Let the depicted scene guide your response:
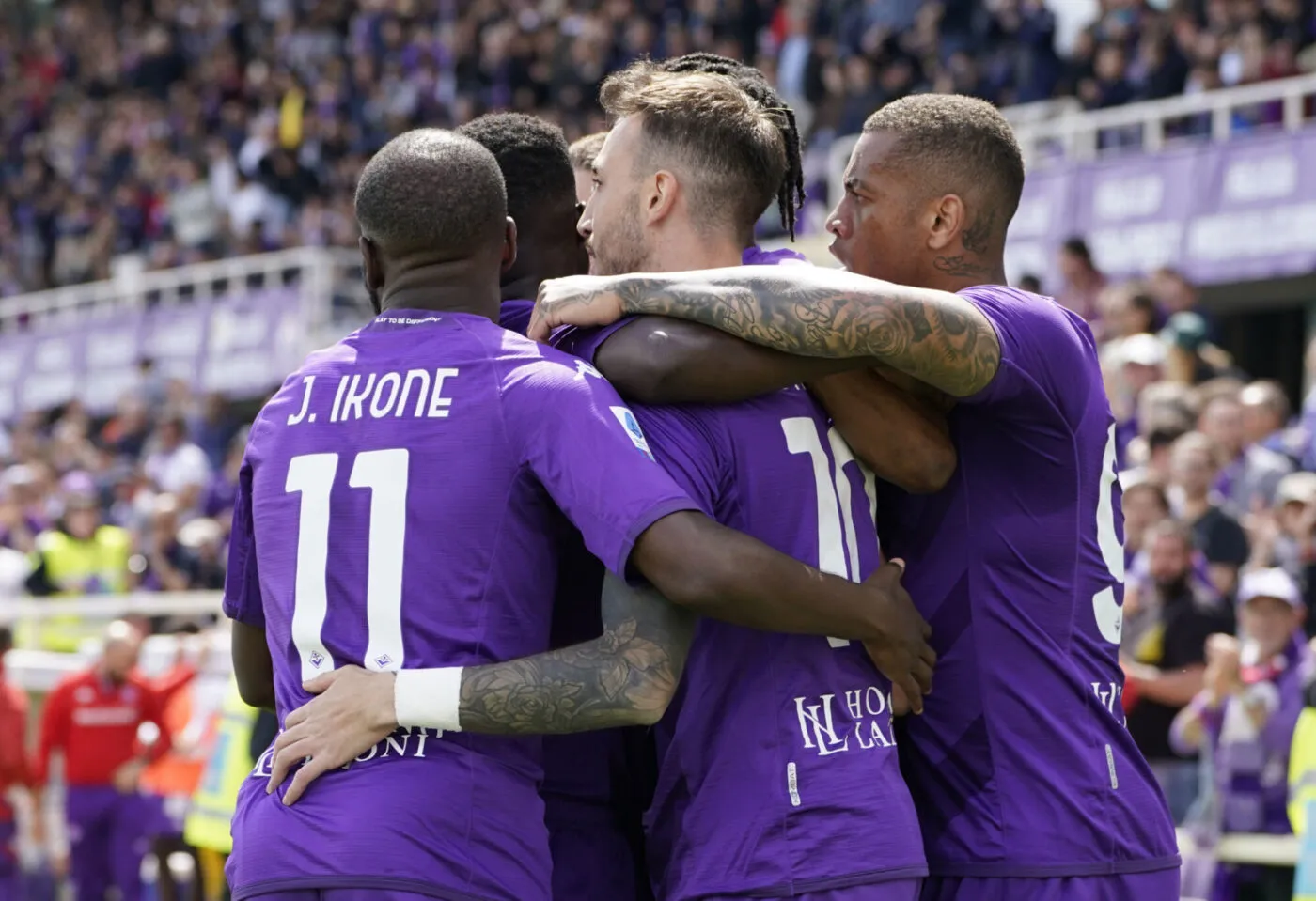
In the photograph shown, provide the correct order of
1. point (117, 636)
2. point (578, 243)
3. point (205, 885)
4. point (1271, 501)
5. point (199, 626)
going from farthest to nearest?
point (199, 626) → point (117, 636) → point (205, 885) → point (1271, 501) → point (578, 243)

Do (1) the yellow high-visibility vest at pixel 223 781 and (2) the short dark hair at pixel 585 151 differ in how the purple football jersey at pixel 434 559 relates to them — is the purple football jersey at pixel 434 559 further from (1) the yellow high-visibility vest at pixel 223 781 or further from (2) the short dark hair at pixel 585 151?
(1) the yellow high-visibility vest at pixel 223 781

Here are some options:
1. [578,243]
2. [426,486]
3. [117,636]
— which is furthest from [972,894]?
[117,636]

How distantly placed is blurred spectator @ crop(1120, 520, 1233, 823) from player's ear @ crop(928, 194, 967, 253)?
4.22 metres

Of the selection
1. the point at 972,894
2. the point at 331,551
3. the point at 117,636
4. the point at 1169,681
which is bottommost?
the point at 117,636

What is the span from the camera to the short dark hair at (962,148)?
359cm

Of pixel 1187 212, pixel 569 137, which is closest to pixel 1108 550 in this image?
pixel 1187 212

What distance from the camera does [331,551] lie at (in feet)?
10.2

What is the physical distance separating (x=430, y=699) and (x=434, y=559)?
0.23m

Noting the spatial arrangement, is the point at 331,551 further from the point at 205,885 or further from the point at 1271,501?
the point at 205,885

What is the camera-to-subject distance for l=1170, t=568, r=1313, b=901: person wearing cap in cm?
716

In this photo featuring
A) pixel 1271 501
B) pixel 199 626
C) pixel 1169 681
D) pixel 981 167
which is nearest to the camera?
pixel 981 167

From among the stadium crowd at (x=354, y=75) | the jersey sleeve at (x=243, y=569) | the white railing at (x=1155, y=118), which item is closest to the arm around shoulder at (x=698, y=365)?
the jersey sleeve at (x=243, y=569)

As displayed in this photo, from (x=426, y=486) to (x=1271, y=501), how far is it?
6575 mm

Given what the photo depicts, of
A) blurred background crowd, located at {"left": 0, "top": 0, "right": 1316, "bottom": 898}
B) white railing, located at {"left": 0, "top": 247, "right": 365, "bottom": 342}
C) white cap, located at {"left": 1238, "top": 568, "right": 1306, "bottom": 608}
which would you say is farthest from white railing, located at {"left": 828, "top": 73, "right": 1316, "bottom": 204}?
white railing, located at {"left": 0, "top": 247, "right": 365, "bottom": 342}
